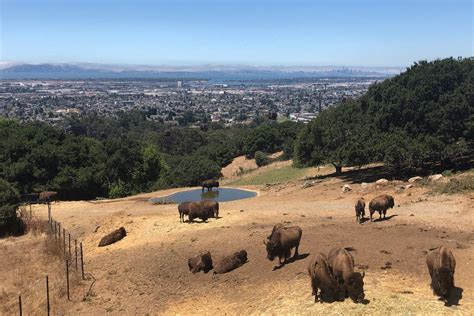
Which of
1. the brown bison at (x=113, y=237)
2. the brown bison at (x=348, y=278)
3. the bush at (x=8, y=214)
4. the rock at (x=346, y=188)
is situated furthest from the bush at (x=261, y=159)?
the brown bison at (x=348, y=278)

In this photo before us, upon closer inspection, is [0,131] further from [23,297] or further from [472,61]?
[472,61]

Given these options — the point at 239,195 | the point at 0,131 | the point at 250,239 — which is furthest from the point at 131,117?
the point at 250,239

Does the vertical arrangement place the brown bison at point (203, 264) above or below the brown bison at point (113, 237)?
above

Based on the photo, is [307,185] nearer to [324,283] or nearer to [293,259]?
[293,259]

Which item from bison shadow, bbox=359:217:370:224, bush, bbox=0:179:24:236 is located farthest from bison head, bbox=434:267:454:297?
bush, bbox=0:179:24:236

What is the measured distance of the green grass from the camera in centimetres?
5339

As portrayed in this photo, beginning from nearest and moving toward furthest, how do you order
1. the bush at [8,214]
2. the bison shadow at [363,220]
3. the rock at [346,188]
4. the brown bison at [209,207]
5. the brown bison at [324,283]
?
the brown bison at [324,283] < the bison shadow at [363,220] < the brown bison at [209,207] < the bush at [8,214] < the rock at [346,188]

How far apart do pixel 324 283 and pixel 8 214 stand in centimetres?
2171

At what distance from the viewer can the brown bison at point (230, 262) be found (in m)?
18.1

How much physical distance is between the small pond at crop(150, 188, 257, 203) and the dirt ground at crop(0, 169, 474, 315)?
8.69 meters

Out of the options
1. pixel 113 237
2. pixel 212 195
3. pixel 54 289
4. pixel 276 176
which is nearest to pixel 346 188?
pixel 212 195

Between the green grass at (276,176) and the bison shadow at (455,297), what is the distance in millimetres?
37318

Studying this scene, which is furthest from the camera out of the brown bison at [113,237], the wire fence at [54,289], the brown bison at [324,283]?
the brown bison at [113,237]

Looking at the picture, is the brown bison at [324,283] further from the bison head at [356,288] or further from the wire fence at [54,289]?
the wire fence at [54,289]
